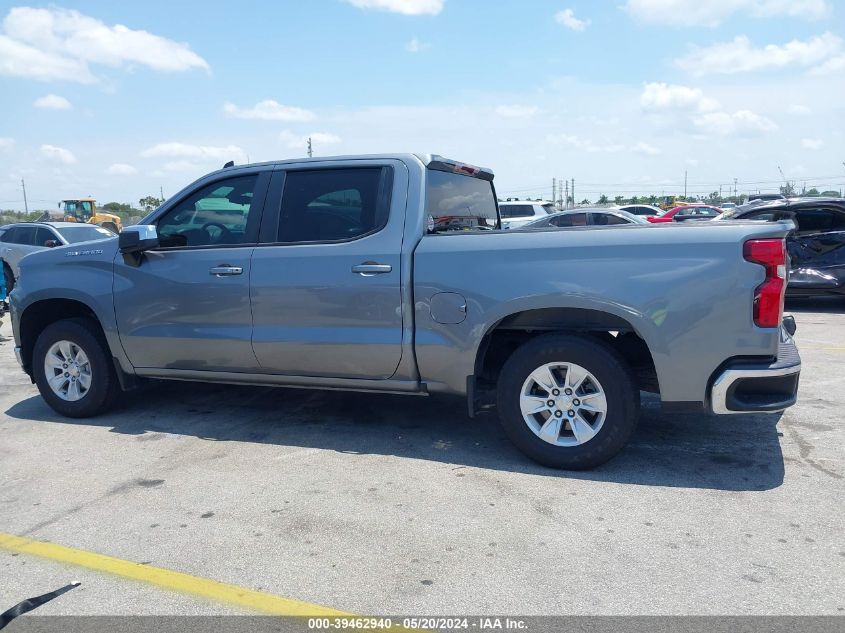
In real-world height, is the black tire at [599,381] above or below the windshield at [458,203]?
below

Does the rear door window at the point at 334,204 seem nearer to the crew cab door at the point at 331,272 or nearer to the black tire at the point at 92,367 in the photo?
the crew cab door at the point at 331,272

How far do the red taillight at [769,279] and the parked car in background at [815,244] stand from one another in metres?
6.84

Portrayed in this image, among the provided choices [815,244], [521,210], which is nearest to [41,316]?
[815,244]

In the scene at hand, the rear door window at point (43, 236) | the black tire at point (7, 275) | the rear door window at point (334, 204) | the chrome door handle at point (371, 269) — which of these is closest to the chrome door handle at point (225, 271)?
the rear door window at point (334, 204)

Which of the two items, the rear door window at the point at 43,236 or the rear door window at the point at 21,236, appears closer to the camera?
the rear door window at the point at 43,236

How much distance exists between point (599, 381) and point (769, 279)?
3.54 feet

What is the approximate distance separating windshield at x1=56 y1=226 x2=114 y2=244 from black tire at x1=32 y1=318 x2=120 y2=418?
10.6 metres

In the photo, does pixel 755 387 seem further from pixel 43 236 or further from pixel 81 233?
pixel 43 236

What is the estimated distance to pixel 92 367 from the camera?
5734 millimetres

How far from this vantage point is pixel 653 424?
538cm

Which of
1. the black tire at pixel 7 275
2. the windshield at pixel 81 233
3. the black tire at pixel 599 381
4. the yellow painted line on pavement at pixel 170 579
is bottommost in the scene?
the yellow painted line on pavement at pixel 170 579

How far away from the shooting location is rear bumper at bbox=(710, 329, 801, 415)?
4.04 meters

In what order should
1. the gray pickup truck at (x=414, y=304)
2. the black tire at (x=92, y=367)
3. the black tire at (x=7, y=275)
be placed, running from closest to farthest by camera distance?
the gray pickup truck at (x=414, y=304)
the black tire at (x=92, y=367)
the black tire at (x=7, y=275)

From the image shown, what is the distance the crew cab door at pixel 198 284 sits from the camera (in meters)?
5.19
